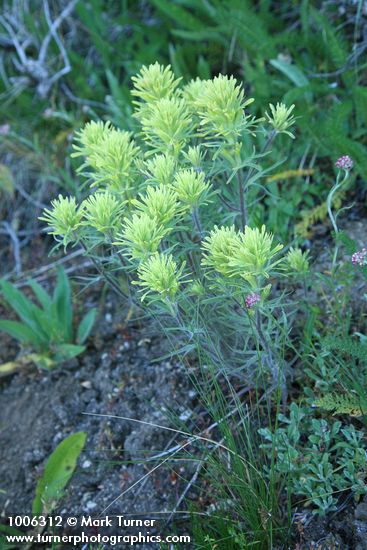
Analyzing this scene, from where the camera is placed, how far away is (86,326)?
2953 mm

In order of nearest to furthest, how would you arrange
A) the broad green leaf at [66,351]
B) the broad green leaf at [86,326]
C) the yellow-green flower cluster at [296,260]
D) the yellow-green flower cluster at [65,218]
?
the yellow-green flower cluster at [65,218] < the yellow-green flower cluster at [296,260] < the broad green leaf at [66,351] < the broad green leaf at [86,326]

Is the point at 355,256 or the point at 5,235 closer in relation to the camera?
the point at 355,256

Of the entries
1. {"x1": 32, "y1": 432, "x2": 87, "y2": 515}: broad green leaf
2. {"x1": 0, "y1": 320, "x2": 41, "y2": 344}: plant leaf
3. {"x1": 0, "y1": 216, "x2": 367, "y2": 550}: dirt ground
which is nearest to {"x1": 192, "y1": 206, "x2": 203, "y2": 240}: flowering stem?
{"x1": 0, "y1": 216, "x2": 367, "y2": 550}: dirt ground

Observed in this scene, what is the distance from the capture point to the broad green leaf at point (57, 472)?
94.7 inches

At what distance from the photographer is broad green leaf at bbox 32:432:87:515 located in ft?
7.89

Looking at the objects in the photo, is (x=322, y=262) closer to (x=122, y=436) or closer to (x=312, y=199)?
(x=312, y=199)

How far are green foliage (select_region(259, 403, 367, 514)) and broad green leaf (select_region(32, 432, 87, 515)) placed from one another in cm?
76

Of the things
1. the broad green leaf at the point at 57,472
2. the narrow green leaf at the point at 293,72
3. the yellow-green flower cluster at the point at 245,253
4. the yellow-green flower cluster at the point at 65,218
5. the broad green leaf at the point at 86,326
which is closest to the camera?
the yellow-green flower cluster at the point at 245,253

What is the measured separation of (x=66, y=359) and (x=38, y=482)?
626 millimetres

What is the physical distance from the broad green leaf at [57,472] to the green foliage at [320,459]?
76 centimetres

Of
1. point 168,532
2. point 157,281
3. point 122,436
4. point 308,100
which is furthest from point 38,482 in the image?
point 308,100

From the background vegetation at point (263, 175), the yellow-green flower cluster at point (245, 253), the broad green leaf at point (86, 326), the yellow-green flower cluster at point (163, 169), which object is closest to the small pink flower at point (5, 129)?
the background vegetation at point (263, 175)

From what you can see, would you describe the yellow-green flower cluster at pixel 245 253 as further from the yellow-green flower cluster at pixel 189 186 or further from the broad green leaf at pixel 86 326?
the broad green leaf at pixel 86 326

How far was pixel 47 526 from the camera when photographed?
2385 mm
